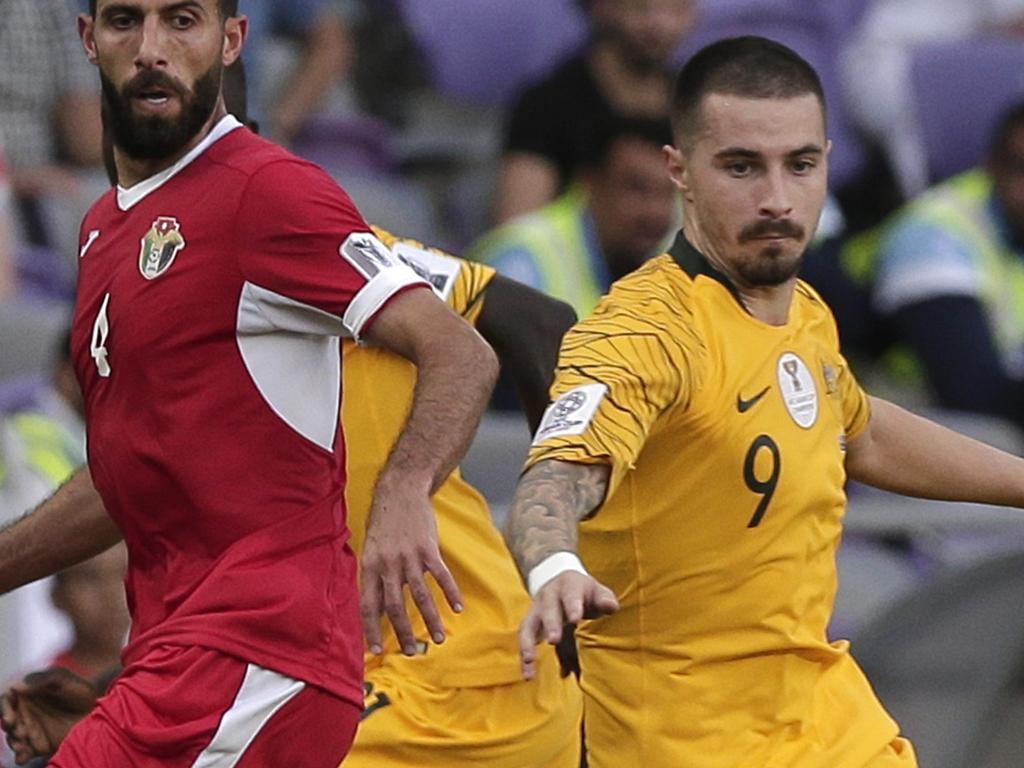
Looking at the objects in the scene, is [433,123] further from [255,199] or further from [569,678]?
[255,199]

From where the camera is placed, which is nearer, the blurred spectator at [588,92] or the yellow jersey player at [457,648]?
the yellow jersey player at [457,648]

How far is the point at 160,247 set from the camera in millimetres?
4906

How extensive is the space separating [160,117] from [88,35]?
1.06ft

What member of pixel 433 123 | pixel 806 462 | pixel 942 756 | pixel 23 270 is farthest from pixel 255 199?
pixel 433 123

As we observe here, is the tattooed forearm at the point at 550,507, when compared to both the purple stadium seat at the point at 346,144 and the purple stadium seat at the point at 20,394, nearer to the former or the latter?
the purple stadium seat at the point at 20,394

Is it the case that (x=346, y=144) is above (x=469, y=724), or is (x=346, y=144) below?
above

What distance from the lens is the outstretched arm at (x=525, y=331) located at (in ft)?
19.1

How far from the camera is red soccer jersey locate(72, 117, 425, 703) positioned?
15.6ft

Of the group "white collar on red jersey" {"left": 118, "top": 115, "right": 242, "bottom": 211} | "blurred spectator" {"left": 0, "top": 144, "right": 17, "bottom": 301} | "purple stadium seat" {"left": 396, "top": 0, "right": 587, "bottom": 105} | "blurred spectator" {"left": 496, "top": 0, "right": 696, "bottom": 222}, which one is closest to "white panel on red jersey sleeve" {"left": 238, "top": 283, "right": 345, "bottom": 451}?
"white collar on red jersey" {"left": 118, "top": 115, "right": 242, "bottom": 211}

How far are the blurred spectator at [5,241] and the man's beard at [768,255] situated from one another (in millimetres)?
5026

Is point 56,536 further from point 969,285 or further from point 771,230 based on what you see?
point 969,285

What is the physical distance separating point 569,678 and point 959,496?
35.9 inches

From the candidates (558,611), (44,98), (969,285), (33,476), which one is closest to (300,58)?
(44,98)

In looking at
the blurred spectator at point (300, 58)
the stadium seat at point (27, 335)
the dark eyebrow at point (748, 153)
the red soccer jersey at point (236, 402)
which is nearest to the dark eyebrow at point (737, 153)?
the dark eyebrow at point (748, 153)
